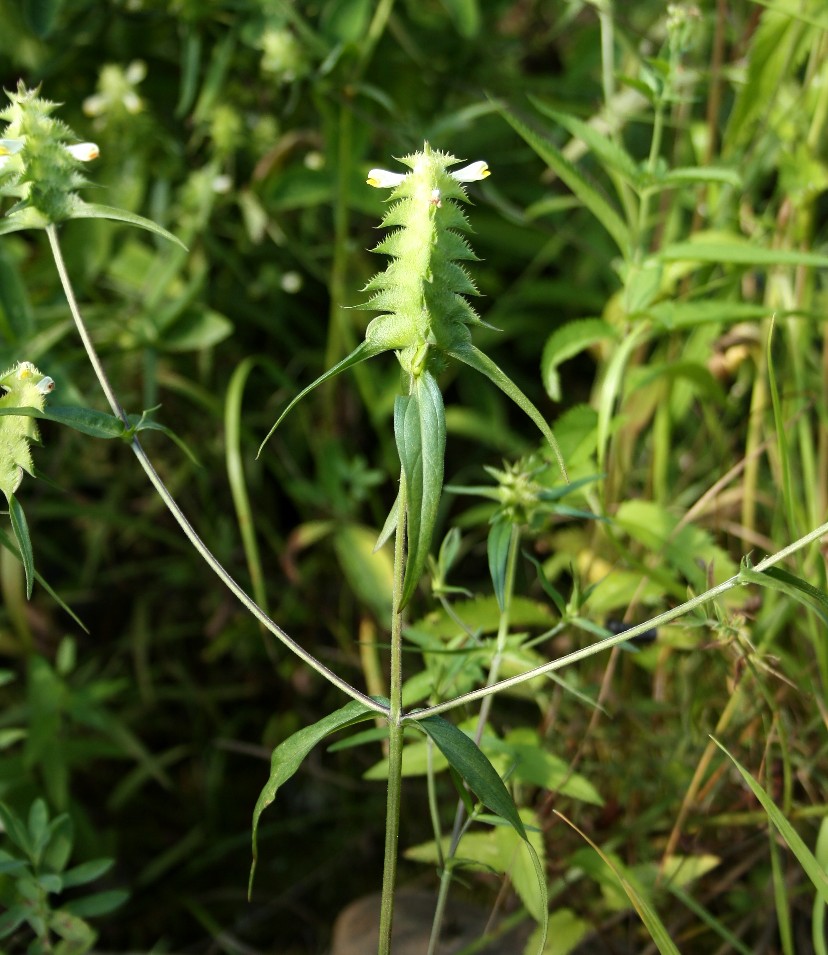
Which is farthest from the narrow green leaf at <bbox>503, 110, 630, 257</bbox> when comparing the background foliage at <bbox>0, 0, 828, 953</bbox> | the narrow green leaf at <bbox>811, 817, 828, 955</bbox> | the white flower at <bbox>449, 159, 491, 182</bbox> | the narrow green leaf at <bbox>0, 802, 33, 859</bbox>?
the narrow green leaf at <bbox>0, 802, 33, 859</bbox>

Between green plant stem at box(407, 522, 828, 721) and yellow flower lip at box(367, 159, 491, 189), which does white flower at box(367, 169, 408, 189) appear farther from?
green plant stem at box(407, 522, 828, 721)

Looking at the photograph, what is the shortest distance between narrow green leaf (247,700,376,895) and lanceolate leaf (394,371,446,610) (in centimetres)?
10

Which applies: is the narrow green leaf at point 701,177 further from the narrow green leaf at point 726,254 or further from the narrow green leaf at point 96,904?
the narrow green leaf at point 96,904

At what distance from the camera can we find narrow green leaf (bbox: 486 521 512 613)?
2.39 ft

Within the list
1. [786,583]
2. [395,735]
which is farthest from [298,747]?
[786,583]

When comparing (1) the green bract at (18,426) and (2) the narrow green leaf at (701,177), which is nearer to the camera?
(1) the green bract at (18,426)

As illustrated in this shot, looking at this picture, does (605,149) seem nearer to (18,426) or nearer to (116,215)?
(116,215)

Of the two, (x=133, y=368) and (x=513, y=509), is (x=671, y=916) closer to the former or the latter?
(x=513, y=509)

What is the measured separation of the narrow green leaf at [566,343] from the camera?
0.95 m

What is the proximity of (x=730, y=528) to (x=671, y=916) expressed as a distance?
43 centimetres

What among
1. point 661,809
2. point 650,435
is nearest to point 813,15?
point 650,435

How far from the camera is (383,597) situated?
125cm

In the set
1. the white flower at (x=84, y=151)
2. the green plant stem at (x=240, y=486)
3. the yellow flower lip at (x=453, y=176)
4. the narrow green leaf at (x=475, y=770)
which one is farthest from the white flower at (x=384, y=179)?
the green plant stem at (x=240, y=486)

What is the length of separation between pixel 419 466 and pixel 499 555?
21cm
